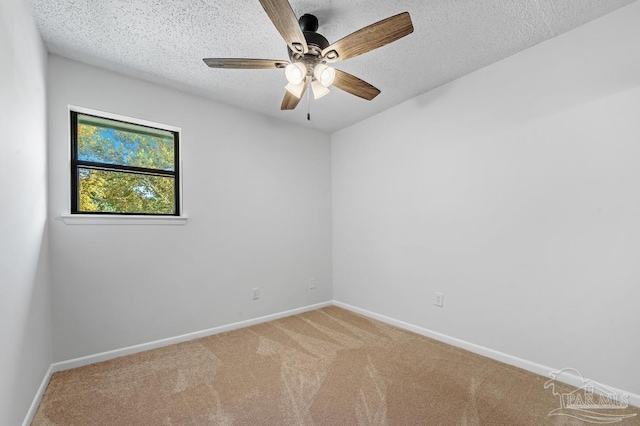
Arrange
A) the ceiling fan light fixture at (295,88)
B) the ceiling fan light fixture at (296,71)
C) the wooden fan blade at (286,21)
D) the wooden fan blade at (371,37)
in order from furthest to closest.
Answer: the ceiling fan light fixture at (295,88) → the ceiling fan light fixture at (296,71) → the wooden fan blade at (371,37) → the wooden fan blade at (286,21)

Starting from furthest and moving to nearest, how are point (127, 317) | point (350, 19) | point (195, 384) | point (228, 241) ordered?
point (228, 241)
point (127, 317)
point (195, 384)
point (350, 19)

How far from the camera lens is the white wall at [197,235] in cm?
218

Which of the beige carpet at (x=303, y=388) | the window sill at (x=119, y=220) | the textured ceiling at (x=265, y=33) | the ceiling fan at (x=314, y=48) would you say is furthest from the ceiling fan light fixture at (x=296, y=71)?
the beige carpet at (x=303, y=388)

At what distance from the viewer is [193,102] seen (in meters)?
2.80

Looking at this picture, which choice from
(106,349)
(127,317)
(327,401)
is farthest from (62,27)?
(327,401)

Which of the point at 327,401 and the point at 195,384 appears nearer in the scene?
the point at 327,401

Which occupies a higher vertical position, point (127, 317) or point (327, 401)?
point (127, 317)

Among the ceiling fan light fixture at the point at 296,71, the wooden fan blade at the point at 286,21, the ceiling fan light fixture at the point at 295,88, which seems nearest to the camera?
the wooden fan blade at the point at 286,21

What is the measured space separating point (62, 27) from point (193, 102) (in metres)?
1.05

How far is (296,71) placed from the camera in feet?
5.54

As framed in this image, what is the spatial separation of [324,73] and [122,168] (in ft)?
6.55

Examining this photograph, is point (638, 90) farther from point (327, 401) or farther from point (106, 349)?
point (106, 349)

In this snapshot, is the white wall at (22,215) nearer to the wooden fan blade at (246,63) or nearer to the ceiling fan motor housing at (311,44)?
the wooden fan blade at (246,63)

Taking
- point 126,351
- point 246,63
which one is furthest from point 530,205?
point 126,351
